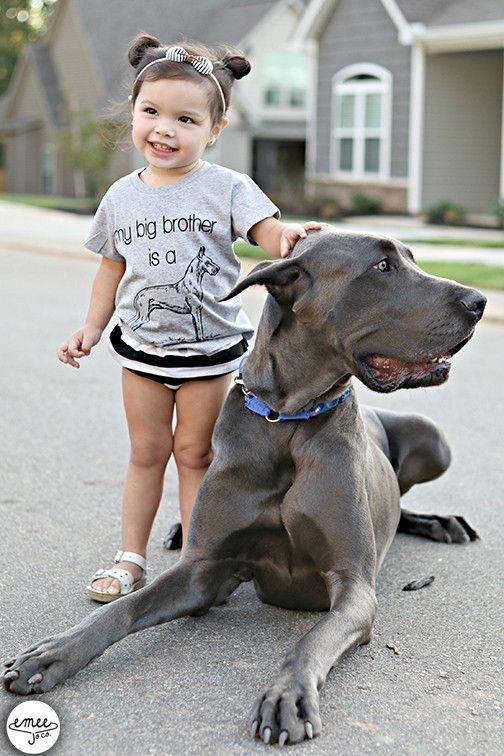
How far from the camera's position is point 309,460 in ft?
11.9

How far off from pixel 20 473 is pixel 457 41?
67.3ft

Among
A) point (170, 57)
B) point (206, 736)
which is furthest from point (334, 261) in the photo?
point (206, 736)

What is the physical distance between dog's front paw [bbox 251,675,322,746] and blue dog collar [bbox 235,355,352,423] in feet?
3.03

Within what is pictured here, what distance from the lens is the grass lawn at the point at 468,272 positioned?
43.0 ft

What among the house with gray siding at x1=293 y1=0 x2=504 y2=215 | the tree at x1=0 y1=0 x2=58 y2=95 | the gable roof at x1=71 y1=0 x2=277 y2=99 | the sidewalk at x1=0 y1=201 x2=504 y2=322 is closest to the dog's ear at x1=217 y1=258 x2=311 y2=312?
the sidewalk at x1=0 y1=201 x2=504 y2=322

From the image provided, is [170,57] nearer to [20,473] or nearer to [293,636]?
[293,636]

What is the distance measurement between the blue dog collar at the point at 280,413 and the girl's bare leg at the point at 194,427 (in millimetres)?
510

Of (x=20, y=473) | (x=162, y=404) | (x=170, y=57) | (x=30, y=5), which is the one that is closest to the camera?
(x=170, y=57)

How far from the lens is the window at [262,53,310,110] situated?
3584 cm

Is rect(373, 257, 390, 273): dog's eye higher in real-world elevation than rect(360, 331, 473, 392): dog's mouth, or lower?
higher

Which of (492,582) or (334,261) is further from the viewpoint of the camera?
(492,582)

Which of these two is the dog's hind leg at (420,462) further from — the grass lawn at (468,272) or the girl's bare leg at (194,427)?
the grass lawn at (468,272)

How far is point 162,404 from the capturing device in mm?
4289

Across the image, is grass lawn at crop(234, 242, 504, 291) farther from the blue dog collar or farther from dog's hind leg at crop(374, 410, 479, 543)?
the blue dog collar
